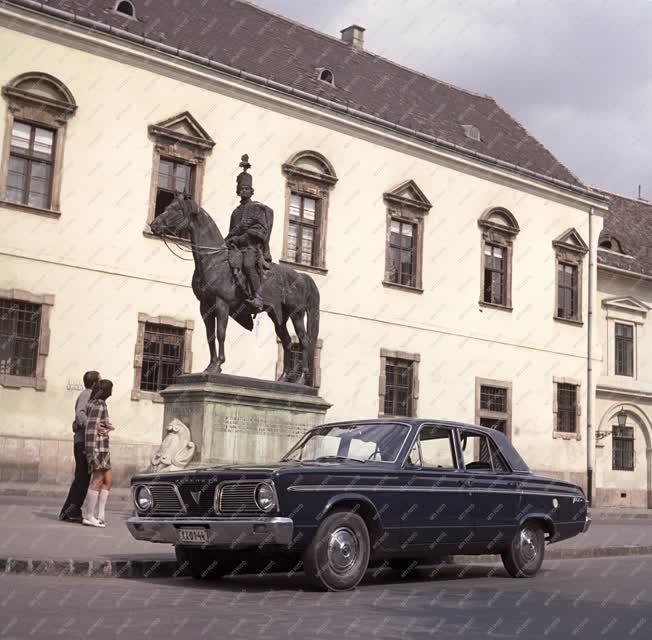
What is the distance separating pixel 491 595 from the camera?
9461 mm

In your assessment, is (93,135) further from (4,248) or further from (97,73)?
(4,248)

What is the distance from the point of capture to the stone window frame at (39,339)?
2328cm

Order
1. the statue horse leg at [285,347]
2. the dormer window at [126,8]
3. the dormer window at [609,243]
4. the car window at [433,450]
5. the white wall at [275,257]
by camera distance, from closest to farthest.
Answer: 1. the car window at [433,450]
2. the statue horse leg at [285,347]
3. the white wall at [275,257]
4. the dormer window at [126,8]
5. the dormer window at [609,243]

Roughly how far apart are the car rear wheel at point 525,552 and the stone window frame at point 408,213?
63.8 feet

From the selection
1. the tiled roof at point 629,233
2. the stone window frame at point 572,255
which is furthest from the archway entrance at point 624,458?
the tiled roof at point 629,233

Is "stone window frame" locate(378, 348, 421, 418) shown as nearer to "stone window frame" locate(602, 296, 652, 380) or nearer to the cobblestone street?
"stone window frame" locate(602, 296, 652, 380)

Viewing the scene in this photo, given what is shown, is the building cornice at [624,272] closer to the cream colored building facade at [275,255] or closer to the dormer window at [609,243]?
Result: the cream colored building facade at [275,255]

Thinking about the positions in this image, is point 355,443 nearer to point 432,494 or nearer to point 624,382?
point 432,494

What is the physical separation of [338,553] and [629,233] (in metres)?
34.9

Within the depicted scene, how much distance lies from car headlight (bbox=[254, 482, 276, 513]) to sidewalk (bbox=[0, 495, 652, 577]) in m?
1.84

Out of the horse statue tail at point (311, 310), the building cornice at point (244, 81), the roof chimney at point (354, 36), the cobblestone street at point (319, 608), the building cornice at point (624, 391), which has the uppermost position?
the roof chimney at point (354, 36)

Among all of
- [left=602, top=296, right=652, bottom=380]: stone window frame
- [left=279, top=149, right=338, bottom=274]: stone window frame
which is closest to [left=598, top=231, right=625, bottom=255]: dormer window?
[left=602, top=296, right=652, bottom=380]: stone window frame

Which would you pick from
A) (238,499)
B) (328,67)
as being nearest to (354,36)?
(328,67)

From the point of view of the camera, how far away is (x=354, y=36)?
36.7 meters
